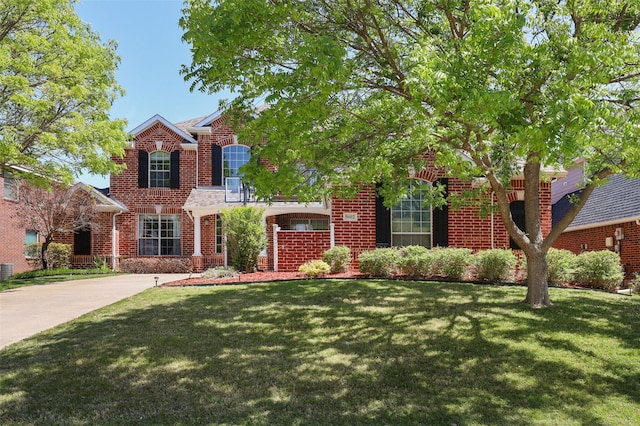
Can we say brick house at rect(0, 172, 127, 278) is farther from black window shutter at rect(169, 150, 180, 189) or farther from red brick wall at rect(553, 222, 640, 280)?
red brick wall at rect(553, 222, 640, 280)

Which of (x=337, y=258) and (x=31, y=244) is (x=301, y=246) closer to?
(x=337, y=258)

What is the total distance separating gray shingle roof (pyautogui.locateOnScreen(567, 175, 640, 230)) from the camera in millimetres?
16484

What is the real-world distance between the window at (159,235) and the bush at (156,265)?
97 centimetres

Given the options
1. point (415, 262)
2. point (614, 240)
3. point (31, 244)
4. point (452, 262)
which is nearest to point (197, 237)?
point (31, 244)

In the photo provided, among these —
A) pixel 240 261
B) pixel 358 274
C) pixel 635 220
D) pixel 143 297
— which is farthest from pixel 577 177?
pixel 143 297

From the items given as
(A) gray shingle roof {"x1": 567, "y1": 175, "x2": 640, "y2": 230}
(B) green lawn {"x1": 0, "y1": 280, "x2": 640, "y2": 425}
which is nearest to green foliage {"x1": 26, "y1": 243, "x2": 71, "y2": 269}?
(B) green lawn {"x1": 0, "y1": 280, "x2": 640, "y2": 425}

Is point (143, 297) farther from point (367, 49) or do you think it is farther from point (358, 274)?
point (367, 49)

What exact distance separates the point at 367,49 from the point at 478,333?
15.9 feet

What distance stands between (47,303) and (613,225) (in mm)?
18573

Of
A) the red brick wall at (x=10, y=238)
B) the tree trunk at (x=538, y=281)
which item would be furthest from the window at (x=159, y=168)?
the tree trunk at (x=538, y=281)

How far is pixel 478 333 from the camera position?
7.21 meters

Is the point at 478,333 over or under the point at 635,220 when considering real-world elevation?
under

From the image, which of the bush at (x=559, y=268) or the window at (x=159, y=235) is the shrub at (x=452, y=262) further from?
the window at (x=159, y=235)

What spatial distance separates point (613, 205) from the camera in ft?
59.0
